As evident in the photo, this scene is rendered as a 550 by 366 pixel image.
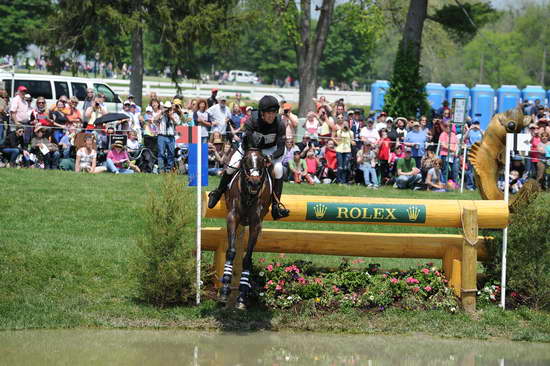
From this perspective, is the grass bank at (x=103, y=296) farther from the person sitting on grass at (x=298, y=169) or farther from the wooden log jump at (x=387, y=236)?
the person sitting on grass at (x=298, y=169)

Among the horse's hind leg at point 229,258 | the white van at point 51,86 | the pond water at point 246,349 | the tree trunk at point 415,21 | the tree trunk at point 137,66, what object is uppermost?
the tree trunk at point 415,21

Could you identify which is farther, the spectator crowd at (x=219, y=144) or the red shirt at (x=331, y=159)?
the red shirt at (x=331, y=159)

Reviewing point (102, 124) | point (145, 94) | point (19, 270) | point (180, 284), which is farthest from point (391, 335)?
point (145, 94)

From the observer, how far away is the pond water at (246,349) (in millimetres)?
9242

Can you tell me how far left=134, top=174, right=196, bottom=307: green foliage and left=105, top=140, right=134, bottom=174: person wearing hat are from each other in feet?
31.7

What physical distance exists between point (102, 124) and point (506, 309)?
43.0 feet

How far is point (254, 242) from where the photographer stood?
10594 mm

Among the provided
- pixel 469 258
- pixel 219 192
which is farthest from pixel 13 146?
pixel 469 258

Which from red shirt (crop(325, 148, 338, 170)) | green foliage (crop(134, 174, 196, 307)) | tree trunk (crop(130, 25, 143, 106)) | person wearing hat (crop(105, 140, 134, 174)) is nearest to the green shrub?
green foliage (crop(134, 174, 196, 307))

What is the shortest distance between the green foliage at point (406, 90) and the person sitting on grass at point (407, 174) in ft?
23.5

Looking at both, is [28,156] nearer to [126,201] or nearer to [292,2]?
[126,201]

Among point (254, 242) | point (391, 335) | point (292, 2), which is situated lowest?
point (391, 335)

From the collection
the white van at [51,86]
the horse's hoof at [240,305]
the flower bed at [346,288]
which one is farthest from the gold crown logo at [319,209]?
the white van at [51,86]

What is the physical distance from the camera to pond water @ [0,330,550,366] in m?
9.24
